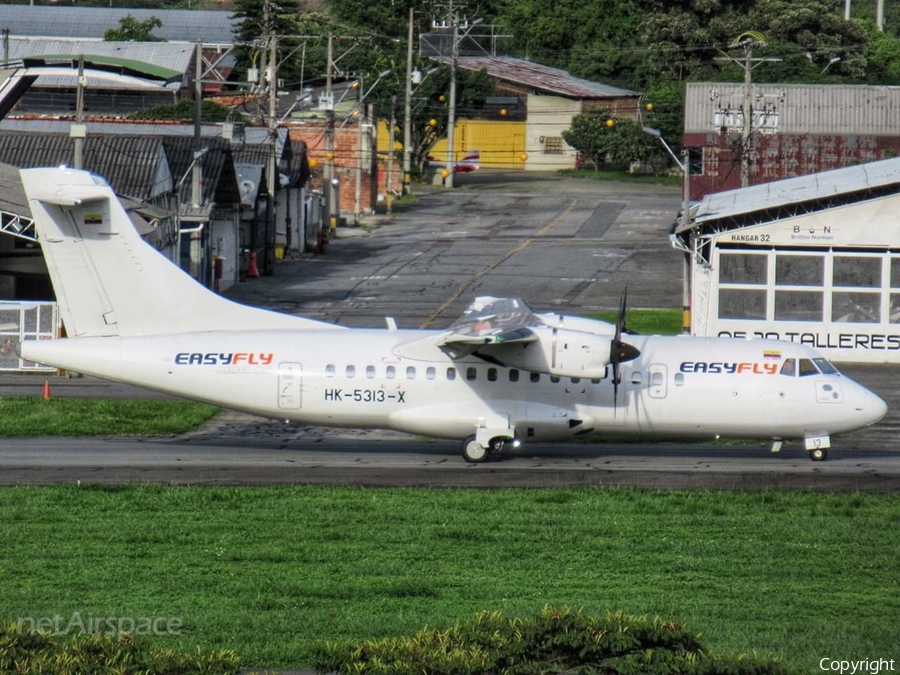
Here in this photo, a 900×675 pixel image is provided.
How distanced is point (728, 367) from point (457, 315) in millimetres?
22349

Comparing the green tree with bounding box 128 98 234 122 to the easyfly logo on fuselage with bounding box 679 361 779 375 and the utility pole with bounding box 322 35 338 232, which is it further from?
the easyfly logo on fuselage with bounding box 679 361 779 375

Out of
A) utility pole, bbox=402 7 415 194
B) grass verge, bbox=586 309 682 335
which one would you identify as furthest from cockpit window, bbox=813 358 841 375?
utility pole, bbox=402 7 415 194

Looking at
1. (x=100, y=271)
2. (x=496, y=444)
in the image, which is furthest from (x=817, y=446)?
(x=100, y=271)

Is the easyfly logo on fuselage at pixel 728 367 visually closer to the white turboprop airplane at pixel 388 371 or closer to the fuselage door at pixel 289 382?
the white turboprop airplane at pixel 388 371

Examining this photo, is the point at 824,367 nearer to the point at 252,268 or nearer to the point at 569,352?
the point at 569,352

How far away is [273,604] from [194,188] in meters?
37.1

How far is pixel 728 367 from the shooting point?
2675 centimetres

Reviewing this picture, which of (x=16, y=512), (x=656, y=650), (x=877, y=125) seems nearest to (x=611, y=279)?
(x=877, y=125)

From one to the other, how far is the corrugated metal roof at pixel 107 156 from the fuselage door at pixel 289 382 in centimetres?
2533

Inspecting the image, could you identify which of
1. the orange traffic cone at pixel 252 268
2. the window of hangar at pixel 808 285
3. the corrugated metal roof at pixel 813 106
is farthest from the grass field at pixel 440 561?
the corrugated metal roof at pixel 813 106

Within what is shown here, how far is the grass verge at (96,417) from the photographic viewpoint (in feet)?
99.0

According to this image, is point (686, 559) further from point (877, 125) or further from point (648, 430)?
point (877, 125)

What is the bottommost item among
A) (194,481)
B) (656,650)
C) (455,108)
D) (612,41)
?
(194,481)

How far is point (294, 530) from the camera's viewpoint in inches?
818
